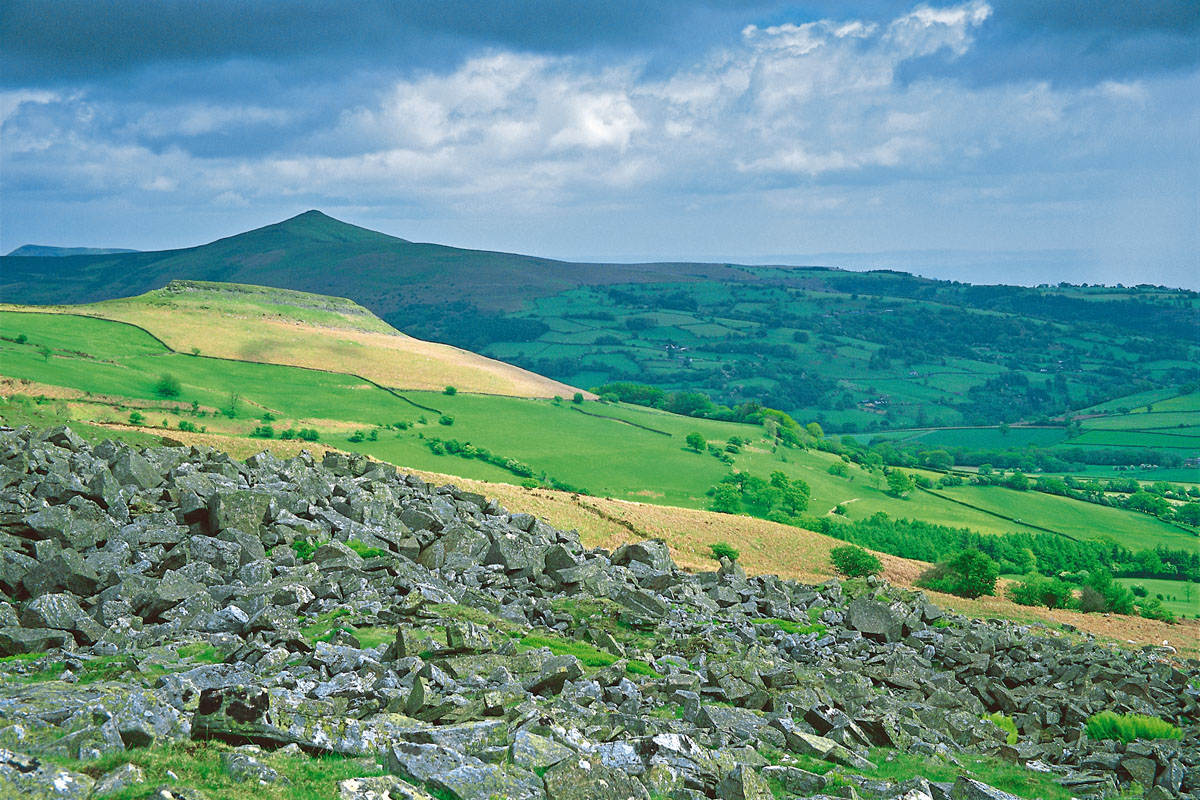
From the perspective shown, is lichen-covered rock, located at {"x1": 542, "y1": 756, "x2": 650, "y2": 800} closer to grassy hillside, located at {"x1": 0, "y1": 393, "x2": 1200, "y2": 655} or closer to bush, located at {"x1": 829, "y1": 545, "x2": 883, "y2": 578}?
grassy hillside, located at {"x1": 0, "y1": 393, "x2": 1200, "y2": 655}

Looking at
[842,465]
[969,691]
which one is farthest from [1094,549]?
[969,691]

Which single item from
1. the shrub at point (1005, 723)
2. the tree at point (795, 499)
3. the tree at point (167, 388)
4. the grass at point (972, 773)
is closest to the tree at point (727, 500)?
the tree at point (795, 499)

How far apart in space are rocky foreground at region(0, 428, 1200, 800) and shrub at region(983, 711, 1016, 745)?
1.81 ft

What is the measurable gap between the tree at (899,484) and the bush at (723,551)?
78811 mm

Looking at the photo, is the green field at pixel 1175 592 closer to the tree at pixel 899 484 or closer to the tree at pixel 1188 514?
the tree at pixel 899 484

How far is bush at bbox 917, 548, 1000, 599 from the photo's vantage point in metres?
51.9

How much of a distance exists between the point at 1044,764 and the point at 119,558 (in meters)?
25.0

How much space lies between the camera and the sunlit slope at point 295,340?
131375 mm

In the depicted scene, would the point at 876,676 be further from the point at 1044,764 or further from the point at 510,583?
the point at 510,583

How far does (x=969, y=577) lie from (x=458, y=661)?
141ft

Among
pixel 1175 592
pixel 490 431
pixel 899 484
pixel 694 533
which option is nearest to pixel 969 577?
pixel 694 533

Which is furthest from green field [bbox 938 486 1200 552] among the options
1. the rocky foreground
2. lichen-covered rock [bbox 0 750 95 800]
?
lichen-covered rock [bbox 0 750 95 800]

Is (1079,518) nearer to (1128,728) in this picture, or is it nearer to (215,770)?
(1128,728)

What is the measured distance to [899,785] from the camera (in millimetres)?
15578
